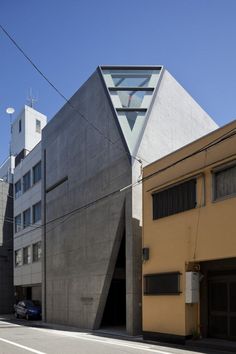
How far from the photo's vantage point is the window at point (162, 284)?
63.4 feet

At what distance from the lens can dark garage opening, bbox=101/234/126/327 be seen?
29.4 m

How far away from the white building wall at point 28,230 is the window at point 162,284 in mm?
20770

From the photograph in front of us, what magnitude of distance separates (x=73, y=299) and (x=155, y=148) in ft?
35.9

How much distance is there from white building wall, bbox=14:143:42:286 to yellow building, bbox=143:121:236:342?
21.7 meters

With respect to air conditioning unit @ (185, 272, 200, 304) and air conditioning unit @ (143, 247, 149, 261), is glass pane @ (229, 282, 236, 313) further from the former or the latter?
air conditioning unit @ (143, 247, 149, 261)

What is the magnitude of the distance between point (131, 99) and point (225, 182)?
1236 centimetres

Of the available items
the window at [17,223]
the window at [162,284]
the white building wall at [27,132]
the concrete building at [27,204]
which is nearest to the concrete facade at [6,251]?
the concrete building at [27,204]

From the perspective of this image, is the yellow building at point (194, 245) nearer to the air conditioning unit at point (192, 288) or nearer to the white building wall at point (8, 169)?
the air conditioning unit at point (192, 288)

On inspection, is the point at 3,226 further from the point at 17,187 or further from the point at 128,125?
the point at 128,125

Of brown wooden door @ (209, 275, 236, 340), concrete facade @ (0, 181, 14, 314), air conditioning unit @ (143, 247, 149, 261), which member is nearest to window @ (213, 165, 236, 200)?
brown wooden door @ (209, 275, 236, 340)

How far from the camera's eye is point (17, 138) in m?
56.9

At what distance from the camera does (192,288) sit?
18.4 m

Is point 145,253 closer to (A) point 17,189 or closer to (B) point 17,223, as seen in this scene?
(B) point 17,223

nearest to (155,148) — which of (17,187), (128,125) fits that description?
(128,125)
